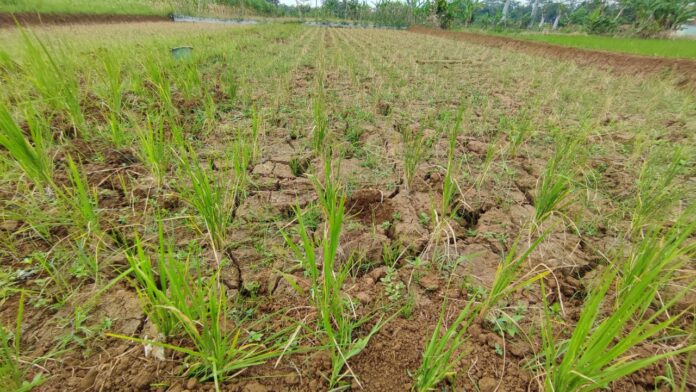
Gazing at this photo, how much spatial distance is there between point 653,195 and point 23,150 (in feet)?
10.1

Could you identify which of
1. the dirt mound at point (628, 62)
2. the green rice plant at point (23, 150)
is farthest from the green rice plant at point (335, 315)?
the dirt mound at point (628, 62)

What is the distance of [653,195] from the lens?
1.60 metres

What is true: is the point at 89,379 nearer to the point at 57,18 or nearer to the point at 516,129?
the point at 516,129

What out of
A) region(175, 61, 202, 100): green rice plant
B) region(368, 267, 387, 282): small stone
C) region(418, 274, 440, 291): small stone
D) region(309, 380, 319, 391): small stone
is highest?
region(175, 61, 202, 100): green rice plant

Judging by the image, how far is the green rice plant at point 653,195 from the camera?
1.35m

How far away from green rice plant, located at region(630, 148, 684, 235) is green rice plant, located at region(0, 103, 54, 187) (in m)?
2.54

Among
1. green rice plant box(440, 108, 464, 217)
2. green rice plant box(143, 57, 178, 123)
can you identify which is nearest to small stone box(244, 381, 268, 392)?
green rice plant box(440, 108, 464, 217)

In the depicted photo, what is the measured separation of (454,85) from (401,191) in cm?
291

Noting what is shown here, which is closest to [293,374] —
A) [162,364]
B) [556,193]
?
[162,364]

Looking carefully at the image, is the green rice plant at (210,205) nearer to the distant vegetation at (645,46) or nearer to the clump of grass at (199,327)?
the clump of grass at (199,327)

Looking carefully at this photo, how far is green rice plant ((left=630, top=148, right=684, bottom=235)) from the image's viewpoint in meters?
1.35

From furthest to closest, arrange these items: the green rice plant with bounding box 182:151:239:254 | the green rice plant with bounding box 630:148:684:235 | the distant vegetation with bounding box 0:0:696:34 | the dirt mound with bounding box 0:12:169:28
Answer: the distant vegetation with bounding box 0:0:696:34
the dirt mound with bounding box 0:12:169:28
the green rice plant with bounding box 630:148:684:235
the green rice plant with bounding box 182:151:239:254

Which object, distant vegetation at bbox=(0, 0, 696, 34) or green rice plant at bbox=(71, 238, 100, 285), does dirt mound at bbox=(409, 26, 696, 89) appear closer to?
green rice plant at bbox=(71, 238, 100, 285)

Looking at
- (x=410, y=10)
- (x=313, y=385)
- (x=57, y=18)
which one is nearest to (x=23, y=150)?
(x=313, y=385)
